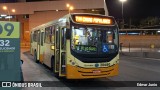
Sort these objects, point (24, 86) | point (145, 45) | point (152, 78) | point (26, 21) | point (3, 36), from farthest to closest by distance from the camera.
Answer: point (26, 21)
point (145, 45)
point (152, 78)
point (24, 86)
point (3, 36)

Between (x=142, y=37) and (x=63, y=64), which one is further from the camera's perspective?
(x=142, y=37)

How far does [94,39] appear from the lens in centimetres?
1236

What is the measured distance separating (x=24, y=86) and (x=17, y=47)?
354 centimetres

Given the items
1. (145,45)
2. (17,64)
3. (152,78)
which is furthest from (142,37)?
(17,64)

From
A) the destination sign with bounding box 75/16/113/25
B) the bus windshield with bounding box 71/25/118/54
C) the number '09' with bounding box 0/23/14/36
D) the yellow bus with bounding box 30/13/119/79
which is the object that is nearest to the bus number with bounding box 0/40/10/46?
the number '09' with bounding box 0/23/14/36

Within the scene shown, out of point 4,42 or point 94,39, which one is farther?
point 94,39

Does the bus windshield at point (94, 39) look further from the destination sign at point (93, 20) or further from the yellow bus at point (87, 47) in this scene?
the destination sign at point (93, 20)

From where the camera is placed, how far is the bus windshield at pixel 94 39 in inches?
477

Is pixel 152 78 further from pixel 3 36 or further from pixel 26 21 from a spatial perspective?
pixel 26 21

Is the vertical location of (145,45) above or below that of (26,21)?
below

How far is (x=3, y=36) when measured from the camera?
8305 millimetres

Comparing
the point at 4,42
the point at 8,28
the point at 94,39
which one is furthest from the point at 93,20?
the point at 4,42

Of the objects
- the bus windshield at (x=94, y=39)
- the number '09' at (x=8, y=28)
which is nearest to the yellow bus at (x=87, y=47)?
the bus windshield at (x=94, y=39)

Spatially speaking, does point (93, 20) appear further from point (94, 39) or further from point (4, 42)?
point (4, 42)
